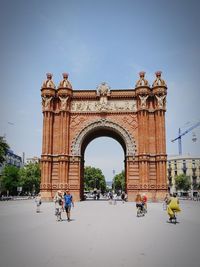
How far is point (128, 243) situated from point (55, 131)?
3146 centimetres

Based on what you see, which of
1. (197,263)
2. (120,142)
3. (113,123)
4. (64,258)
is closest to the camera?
(197,263)

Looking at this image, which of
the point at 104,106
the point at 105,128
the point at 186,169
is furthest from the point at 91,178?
the point at 104,106

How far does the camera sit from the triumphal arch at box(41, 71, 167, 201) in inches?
1462

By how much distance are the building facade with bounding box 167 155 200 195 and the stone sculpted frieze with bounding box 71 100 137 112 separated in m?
59.4

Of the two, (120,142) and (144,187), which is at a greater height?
(120,142)

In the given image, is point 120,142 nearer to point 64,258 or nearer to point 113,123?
point 113,123

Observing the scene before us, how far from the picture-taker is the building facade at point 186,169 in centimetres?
9206

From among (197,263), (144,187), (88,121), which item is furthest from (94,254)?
(88,121)

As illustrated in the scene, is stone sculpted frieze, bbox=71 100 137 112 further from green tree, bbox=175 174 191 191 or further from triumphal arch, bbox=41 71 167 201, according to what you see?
green tree, bbox=175 174 191 191

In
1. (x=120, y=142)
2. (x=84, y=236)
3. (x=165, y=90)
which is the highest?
(x=165, y=90)

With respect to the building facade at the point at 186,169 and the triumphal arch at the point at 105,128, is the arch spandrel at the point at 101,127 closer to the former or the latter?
the triumphal arch at the point at 105,128

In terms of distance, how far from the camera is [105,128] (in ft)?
129

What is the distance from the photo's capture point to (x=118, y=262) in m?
6.71

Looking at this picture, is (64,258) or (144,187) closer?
(64,258)
